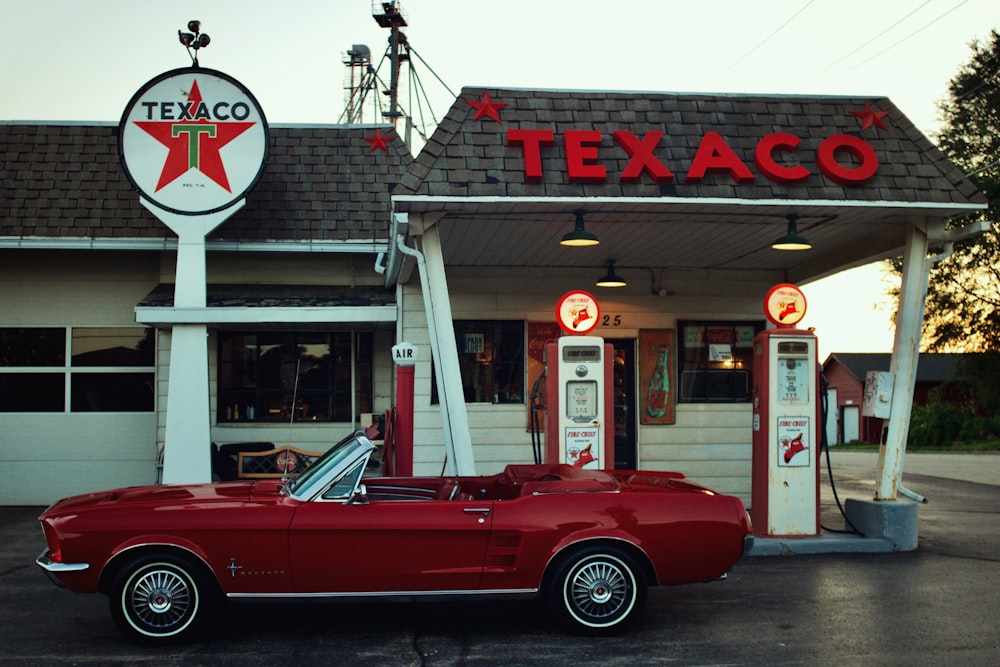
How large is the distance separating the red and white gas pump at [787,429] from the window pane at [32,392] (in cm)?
970

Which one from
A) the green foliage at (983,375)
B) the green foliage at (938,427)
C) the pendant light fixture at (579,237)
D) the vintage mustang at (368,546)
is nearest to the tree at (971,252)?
the green foliage at (983,375)

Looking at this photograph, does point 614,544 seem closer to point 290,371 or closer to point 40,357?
point 290,371

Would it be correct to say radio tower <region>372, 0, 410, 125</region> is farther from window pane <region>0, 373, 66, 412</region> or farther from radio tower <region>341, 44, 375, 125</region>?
window pane <region>0, 373, 66, 412</region>

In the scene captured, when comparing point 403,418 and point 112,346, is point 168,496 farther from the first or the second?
point 112,346

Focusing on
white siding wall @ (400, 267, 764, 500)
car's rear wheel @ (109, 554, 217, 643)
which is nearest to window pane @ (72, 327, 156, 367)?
white siding wall @ (400, 267, 764, 500)

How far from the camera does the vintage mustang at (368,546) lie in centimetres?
650

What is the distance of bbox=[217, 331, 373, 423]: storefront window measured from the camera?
1408cm

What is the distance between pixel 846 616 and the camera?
24.6 feet

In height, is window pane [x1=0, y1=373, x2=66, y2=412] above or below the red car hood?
above

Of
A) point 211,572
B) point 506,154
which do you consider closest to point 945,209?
point 506,154

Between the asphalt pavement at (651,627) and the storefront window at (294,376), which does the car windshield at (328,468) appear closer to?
the asphalt pavement at (651,627)

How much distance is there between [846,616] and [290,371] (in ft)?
28.8

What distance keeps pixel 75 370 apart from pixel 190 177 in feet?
11.2

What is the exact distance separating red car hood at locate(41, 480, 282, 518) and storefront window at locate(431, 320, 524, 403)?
6.20 m
